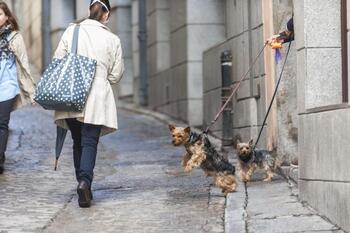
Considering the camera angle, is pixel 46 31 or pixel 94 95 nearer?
pixel 94 95

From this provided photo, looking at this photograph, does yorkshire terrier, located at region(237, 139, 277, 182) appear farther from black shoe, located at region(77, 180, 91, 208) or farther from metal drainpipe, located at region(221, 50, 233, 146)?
metal drainpipe, located at region(221, 50, 233, 146)

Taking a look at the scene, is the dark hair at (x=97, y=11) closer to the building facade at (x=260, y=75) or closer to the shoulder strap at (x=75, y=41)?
the shoulder strap at (x=75, y=41)

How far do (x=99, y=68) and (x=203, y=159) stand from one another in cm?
138

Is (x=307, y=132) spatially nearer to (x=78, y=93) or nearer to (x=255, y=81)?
(x=78, y=93)

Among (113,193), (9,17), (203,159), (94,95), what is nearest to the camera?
(94,95)

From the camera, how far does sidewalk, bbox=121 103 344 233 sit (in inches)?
287

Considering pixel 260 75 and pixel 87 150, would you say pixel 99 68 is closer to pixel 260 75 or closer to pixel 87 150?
pixel 87 150

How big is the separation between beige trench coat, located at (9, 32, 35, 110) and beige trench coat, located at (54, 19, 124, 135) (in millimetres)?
1569

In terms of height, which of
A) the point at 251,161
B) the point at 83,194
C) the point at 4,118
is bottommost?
the point at 83,194

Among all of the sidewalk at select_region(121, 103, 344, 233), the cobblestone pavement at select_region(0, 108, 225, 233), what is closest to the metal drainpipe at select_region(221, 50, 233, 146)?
the cobblestone pavement at select_region(0, 108, 225, 233)

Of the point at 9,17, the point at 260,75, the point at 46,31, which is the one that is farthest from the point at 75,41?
the point at 46,31

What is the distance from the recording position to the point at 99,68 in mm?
8539

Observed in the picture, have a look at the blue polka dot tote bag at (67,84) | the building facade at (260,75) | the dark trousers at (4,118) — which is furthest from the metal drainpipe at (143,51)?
the blue polka dot tote bag at (67,84)

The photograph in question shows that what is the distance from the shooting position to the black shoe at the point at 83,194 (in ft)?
27.2
